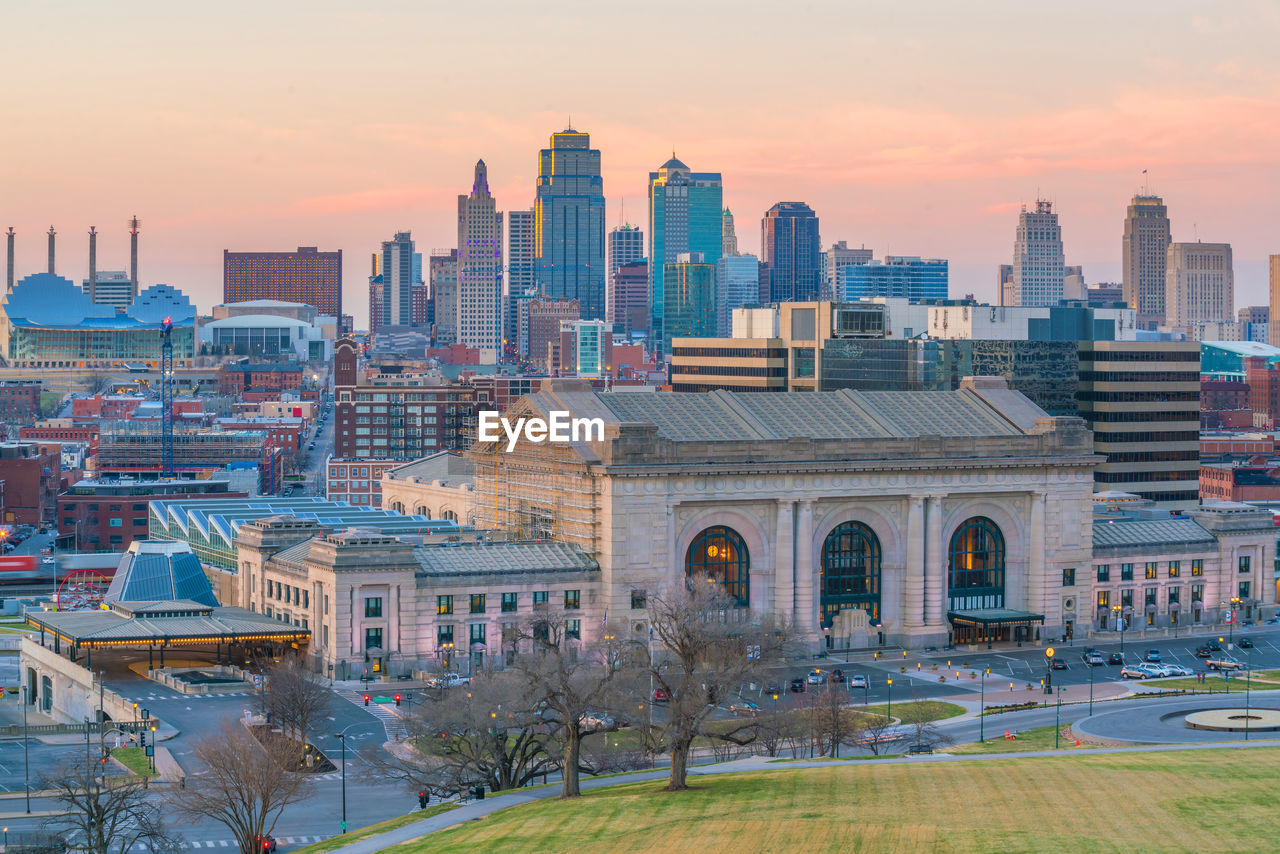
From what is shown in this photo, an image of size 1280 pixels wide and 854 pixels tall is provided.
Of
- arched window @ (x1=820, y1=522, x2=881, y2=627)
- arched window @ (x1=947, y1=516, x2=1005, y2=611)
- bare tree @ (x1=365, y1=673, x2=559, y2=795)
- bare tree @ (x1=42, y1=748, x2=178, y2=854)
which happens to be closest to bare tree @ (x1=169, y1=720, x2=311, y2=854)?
bare tree @ (x1=42, y1=748, x2=178, y2=854)

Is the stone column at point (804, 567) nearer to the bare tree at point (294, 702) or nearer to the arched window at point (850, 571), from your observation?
the arched window at point (850, 571)

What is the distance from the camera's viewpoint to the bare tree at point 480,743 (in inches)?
4574

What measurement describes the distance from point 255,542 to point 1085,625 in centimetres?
7220

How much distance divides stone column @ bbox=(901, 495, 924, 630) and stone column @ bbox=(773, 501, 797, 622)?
10886mm

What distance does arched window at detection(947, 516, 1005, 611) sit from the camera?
7224 inches

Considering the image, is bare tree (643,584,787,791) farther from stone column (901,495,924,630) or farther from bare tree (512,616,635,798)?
stone column (901,495,924,630)

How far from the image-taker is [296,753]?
397 ft

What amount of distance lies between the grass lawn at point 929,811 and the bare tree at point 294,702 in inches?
1077

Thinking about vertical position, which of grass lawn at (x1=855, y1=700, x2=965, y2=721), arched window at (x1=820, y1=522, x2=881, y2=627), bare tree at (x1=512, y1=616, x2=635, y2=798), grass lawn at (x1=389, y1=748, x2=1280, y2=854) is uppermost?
arched window at (x1=820, y1=522, x2=881, y2=627)

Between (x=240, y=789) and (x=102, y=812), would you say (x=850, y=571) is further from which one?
(x=102, y=812)

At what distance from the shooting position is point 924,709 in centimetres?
14575

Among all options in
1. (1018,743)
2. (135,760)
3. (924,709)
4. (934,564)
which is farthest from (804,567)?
(135,760)

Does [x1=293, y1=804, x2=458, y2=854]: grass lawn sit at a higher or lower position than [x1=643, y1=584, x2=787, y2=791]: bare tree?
lower

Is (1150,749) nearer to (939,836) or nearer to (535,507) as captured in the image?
(939,836)
